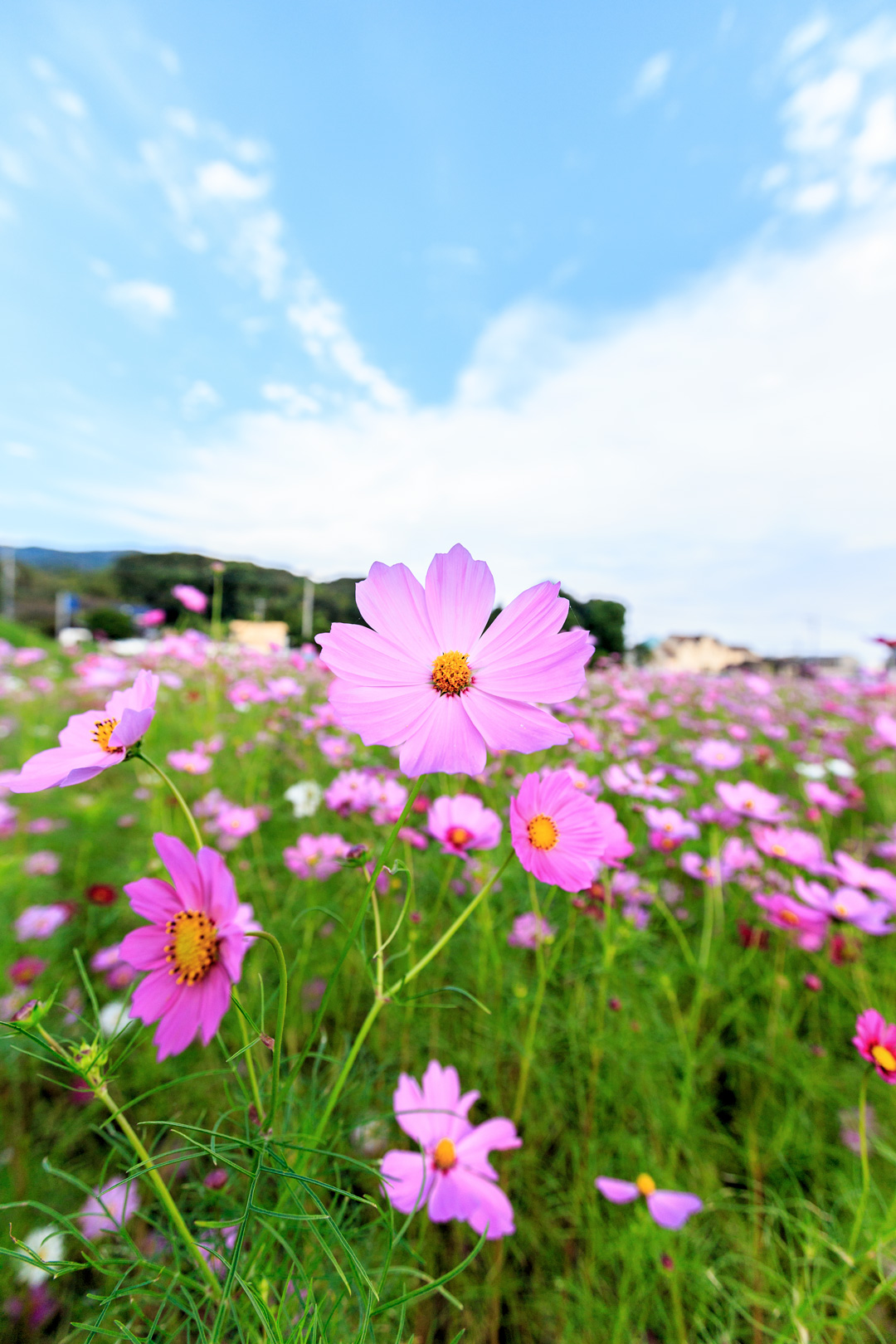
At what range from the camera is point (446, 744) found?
0.32m

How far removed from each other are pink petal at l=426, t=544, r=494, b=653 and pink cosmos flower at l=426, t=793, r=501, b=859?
34 cm

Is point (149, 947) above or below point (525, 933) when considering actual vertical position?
above

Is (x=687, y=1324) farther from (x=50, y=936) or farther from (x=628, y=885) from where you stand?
(x=50, y=936)

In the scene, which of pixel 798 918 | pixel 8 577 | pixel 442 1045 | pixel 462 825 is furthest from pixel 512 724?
pixel 8 577

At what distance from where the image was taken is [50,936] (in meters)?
1.24

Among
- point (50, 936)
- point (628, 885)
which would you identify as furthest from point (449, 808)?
point (50, 936)

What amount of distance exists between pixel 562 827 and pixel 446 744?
0.41 feet

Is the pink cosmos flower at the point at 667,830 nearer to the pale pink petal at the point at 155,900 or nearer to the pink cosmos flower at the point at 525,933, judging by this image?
the pink cosmos flower at the point at 525,933

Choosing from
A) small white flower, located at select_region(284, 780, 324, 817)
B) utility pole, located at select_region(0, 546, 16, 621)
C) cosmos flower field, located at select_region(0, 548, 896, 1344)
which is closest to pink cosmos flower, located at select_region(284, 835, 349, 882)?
cosmos flower field, located at select_region(0, 548, 896, 1344)

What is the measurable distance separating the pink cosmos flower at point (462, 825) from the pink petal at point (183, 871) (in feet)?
1.10

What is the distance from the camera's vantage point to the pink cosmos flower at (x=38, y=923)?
47.8 inches

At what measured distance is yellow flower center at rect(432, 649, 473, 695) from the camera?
1.18ft

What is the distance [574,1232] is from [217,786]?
4.75 ft

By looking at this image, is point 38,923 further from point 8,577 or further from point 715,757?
point 8,577
